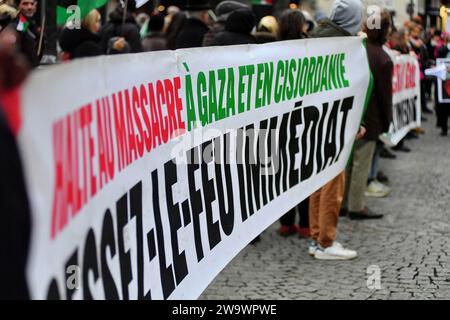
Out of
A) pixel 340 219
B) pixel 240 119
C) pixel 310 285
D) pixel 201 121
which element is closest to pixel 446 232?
pixel 340 219

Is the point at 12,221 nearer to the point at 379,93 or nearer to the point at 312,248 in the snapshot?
the point at 312,248

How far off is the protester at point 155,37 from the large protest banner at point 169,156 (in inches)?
152

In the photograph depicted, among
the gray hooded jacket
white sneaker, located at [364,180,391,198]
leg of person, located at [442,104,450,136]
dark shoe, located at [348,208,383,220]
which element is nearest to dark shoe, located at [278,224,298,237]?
dark shoe, located at [348,208,383,220]

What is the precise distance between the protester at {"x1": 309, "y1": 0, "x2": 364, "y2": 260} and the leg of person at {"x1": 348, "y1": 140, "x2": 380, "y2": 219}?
118 cm

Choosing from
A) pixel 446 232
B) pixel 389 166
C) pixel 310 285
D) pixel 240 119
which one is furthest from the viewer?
pixel 389 166

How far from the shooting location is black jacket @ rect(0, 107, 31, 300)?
6.64 ft

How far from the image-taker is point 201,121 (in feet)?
13.3

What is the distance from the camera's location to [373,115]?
797cm

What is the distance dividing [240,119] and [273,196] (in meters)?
0.92

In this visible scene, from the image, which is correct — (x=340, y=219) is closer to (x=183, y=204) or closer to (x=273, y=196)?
(x=273, y=196)

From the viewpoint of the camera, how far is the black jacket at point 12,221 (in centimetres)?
202

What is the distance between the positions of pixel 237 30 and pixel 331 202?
1.78 metres

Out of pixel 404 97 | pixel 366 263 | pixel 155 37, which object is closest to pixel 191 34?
pixel 155 37

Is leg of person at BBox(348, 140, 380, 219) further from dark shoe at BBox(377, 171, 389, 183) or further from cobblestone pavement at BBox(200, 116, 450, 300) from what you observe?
dark shoe at BBox(377, 171, 389, 183)
